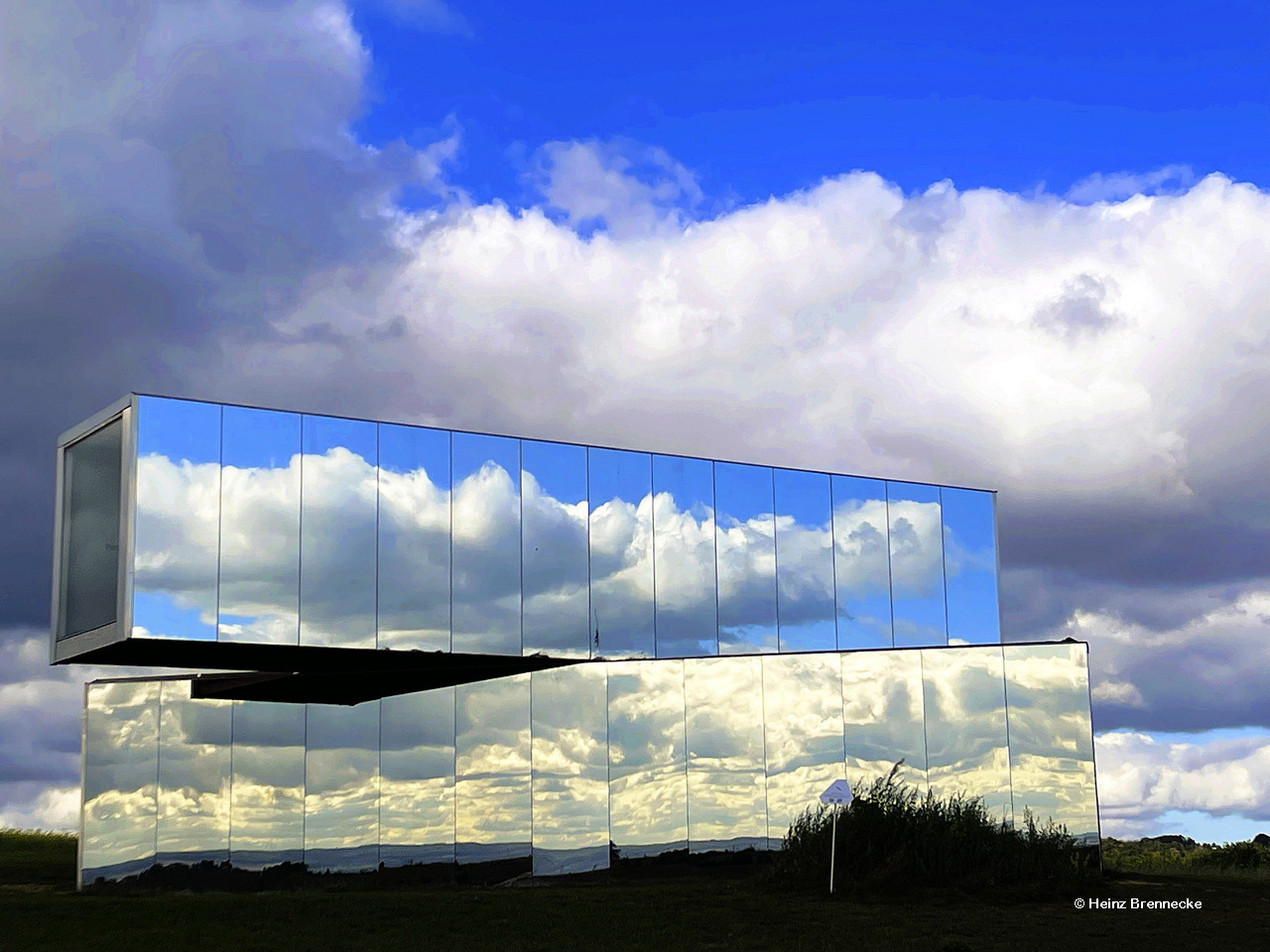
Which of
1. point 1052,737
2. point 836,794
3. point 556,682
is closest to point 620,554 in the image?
point 556,682

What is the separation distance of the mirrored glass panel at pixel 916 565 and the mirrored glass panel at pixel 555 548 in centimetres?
867

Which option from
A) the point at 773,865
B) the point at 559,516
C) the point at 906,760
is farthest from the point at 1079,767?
the point at 559,516

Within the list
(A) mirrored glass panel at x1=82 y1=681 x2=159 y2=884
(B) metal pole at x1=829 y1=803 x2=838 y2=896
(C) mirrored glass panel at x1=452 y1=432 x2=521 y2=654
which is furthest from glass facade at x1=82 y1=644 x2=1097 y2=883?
(C) mirrored glass panel at x1=452 y1=432 x2=521 y2=654

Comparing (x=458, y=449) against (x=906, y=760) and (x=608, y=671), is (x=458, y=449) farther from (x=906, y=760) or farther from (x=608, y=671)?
(x=906, y=760)

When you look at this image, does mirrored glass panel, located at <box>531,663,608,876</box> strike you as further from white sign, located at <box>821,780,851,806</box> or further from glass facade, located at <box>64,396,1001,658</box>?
white sign, located at <box>821,780,851,806</box>

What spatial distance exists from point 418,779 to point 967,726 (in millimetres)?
12046

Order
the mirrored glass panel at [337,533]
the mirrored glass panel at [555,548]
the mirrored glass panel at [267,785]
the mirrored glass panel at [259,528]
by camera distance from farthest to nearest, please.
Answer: the mirrored glass panel at [267,785] → the mirrored glass panel at [555,548] → the mirrored glass panel at [337,533] → the mirrored glass panel at [259,528]

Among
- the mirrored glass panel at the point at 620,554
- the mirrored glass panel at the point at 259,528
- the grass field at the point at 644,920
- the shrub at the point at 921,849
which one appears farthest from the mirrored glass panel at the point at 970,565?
the mirrored glass panel at the point at 259,528

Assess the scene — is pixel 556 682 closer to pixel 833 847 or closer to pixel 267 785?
pixel 267 785

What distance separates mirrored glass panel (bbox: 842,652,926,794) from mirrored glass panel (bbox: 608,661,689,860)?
150 inches

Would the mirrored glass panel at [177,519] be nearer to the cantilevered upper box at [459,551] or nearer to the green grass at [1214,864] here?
the cantilevered upper box at [459,551]

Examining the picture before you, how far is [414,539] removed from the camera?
24.9m

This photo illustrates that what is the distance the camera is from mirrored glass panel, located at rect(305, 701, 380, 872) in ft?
94.8

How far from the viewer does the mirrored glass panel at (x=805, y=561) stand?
3039cm
